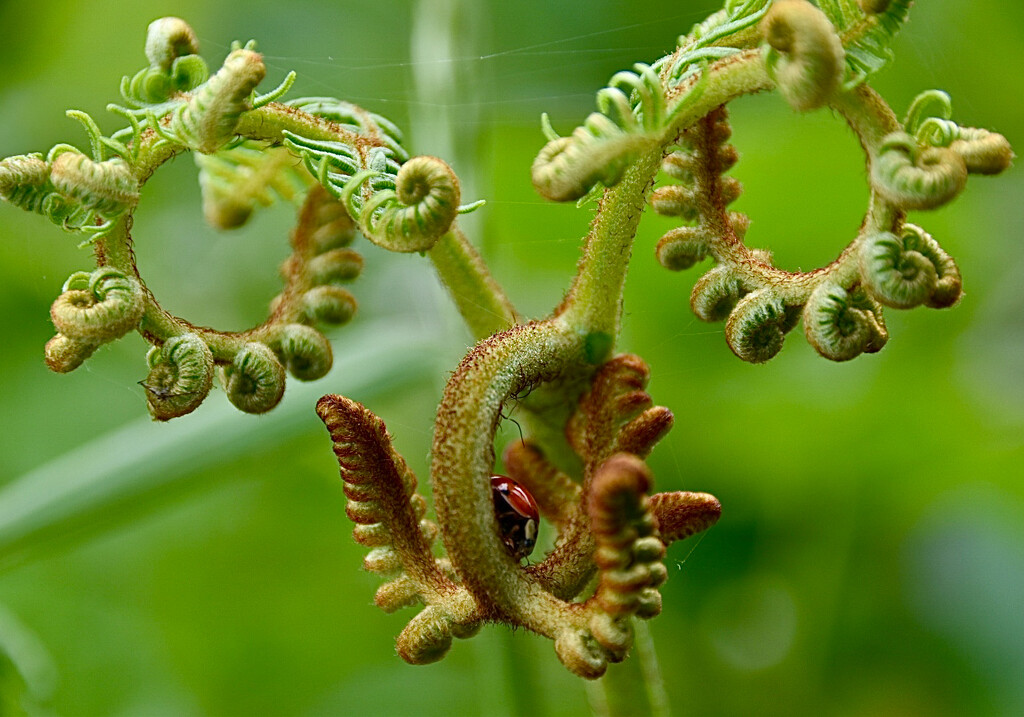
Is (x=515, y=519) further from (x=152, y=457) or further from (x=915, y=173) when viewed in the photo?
(x=152, y=457)

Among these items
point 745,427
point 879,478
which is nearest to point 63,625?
point 745,427

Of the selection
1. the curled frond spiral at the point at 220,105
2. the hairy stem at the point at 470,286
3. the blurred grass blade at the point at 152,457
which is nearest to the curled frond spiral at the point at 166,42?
the curled frond spiral at the point at 220,105

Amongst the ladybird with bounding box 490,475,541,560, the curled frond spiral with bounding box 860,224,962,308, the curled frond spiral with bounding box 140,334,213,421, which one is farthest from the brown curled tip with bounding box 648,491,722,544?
the curled frond spiral with bounding box 140,334,213,421

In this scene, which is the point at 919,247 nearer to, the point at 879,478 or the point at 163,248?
the point at 879,478

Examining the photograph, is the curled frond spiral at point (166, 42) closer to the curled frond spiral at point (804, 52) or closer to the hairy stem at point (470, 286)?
the hairy stem at point (470, 286)

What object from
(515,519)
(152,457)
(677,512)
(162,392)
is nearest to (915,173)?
(677,512)
